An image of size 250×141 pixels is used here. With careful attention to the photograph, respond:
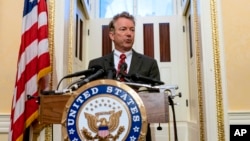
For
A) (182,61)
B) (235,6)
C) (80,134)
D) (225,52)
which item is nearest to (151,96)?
(80,134)

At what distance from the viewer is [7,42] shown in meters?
2.38

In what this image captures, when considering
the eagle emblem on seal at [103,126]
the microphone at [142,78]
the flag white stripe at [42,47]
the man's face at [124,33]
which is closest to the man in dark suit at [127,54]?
the man's face at [124,33]

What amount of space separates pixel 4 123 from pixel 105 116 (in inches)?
63.5

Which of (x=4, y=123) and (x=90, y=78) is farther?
(x=4, y=123)

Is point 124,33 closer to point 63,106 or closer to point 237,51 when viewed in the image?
point 63,106

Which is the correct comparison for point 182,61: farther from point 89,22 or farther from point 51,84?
point 51,84

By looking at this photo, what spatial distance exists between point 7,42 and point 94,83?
1.66 m

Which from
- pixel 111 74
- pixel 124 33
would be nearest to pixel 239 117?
pixel 124 33

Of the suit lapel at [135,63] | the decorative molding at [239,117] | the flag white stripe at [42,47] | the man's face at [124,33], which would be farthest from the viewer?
the decorative molding at [239,117]

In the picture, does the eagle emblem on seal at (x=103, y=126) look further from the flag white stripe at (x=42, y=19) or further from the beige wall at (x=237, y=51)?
the beige wall at (x=237, y=51)

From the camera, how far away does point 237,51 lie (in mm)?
2332

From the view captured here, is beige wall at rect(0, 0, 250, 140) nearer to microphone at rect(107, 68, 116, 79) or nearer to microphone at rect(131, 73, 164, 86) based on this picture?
microphone at rect(131, 73, 164, 86)

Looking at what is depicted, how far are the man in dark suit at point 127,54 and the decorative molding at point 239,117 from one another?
0.85 metres

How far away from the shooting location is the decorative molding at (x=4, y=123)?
89.7 inches
